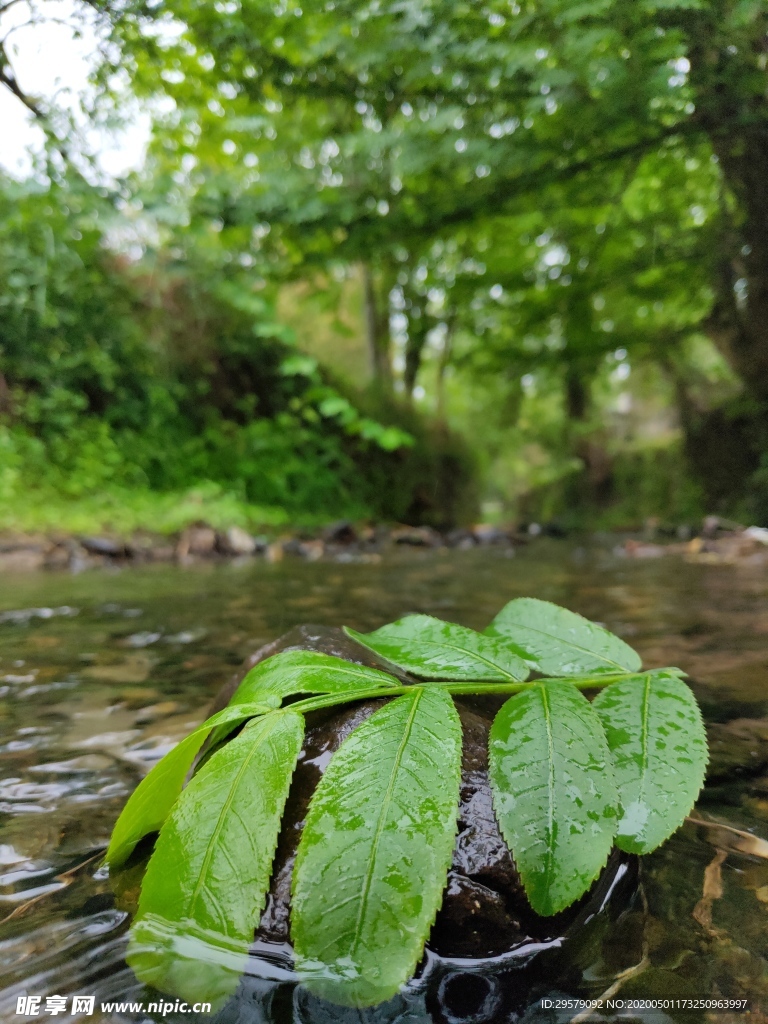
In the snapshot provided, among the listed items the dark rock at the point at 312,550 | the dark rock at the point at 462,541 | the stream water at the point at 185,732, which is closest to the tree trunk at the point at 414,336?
the dark rock at the point at 462,541

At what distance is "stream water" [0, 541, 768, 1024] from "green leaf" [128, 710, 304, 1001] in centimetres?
3

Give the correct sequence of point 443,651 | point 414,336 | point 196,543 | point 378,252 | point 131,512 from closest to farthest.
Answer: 1. point 443,651
2. point 378,252
3. point 196,543
4. point 131,512
5. point 414,336

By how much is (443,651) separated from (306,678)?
0.53 ft

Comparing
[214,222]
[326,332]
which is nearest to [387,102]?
[214,222]

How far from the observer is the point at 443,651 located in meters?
0.65

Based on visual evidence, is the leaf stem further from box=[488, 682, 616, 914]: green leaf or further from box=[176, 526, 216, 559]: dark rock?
box=[176, 526, 216, 559]: dark rock

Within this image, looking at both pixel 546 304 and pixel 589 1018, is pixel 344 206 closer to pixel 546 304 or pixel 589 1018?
pixel 589 1018

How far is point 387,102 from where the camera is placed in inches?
86.4

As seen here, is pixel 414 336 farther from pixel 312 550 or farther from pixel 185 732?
pixel 185 732

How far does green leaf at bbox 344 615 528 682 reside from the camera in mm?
612

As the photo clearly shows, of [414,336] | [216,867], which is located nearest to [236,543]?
[216,867]

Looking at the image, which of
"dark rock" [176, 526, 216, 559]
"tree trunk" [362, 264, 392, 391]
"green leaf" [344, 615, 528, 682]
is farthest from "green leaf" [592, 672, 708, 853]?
"tree trunk" [362, 264, 392, 391]

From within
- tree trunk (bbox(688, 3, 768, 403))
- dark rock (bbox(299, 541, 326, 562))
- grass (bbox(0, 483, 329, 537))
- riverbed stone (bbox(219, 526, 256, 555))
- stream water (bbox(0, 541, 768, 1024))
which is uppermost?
tree trunk (bbox(688, 3, 768, 403))

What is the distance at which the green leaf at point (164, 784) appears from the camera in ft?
1.77
